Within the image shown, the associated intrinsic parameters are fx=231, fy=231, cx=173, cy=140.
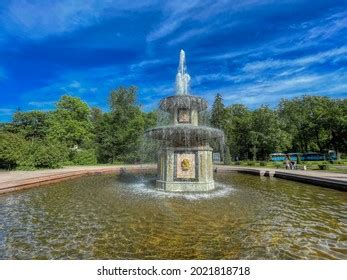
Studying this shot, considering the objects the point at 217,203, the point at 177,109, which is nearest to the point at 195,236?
the point at 217,203

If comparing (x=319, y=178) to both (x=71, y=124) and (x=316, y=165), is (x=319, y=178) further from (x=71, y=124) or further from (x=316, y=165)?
(x=71, y=124)

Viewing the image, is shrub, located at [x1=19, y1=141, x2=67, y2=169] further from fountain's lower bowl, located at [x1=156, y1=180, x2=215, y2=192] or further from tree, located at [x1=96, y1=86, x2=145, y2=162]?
fountain's lower bowl, located at [x1=156, y1=180, x2=215, y2=192]

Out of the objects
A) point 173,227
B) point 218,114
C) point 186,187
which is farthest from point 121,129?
point 173,227

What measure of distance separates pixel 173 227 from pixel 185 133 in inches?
251

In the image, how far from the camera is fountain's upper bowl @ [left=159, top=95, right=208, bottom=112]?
13453mm

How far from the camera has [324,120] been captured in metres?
41.8

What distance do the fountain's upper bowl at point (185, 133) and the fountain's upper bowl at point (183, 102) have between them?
162 centimetres

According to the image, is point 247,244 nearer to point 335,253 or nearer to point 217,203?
point 335,253

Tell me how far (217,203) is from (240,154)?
135 feet

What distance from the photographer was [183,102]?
1353 cm

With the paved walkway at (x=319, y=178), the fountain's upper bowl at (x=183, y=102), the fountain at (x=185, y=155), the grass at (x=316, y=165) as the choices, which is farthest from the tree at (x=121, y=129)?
the fountain at (x=185, y=155)

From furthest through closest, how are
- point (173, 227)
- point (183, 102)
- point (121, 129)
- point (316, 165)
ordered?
point (121, 129), point (316, 165), point (183, 102), point (173, 227)

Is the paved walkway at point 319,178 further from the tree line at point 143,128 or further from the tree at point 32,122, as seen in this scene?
the tree at point 32,122
